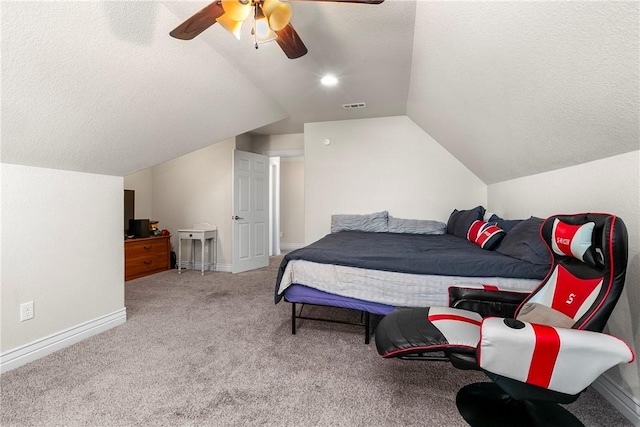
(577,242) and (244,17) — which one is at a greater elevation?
(244,17)

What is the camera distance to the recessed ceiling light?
2883 millimetres

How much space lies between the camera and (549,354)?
1.09m

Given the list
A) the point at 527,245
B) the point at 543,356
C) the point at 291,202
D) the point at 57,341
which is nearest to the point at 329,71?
the point at 527,245

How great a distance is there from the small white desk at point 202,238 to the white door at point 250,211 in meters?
0.49

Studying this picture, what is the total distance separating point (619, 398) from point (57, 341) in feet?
11.4

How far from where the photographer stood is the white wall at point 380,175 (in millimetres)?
4125

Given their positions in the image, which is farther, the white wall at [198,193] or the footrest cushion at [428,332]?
the white wall at [198,193]

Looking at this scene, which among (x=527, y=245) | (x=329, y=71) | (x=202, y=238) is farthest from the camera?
(x=202, y=238)

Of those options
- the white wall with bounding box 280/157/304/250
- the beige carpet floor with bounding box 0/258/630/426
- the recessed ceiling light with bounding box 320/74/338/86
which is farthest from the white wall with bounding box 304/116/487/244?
the white wall with bounding box 280/157/304/250

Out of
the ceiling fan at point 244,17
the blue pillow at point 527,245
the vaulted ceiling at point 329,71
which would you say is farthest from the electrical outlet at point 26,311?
the blue pillow at point 527,245

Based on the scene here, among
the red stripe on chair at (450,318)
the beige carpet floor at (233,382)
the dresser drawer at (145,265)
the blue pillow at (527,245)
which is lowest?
the beige carpet floor at (233,382)

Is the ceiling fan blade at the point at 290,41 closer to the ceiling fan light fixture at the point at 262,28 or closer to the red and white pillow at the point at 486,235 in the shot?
the ceiling fan light fixture at the point at 262,28

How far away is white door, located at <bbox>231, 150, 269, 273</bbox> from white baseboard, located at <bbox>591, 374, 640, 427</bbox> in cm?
413

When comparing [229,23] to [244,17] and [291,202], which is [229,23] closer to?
[244,17]
